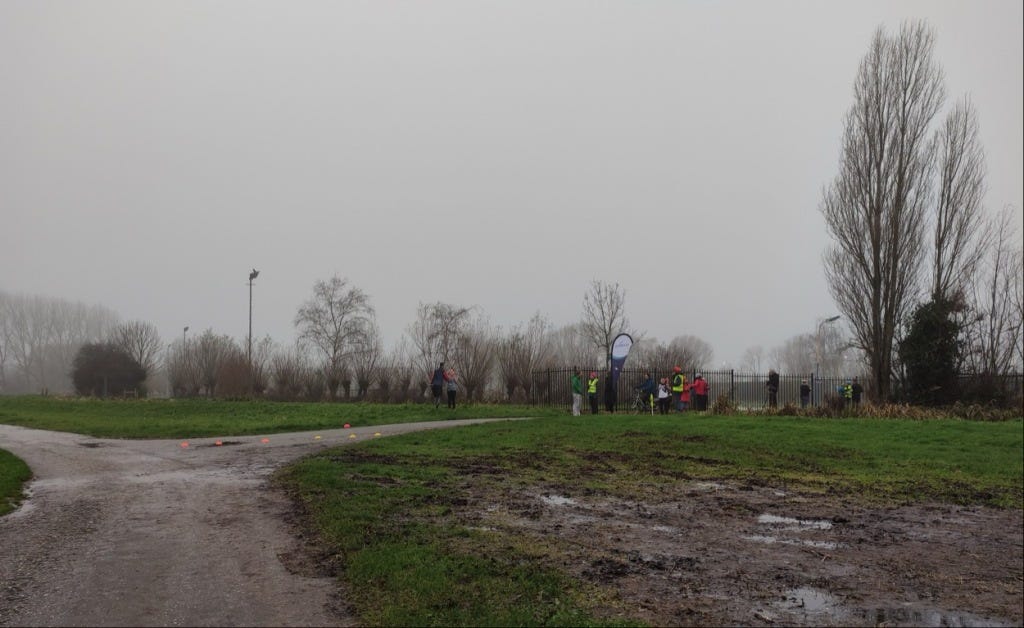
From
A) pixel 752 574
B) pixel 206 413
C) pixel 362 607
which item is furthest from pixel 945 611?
pixel 206 413

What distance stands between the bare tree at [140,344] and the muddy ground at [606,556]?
4288cm

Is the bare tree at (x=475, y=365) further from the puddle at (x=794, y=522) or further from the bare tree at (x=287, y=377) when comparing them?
the puddle at (x=794, y=522)

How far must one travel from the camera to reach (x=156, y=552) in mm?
6832

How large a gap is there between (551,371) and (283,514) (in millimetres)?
23053

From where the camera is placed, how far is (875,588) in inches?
231

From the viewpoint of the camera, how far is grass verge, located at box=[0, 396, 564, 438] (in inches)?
818

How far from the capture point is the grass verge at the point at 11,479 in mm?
9484

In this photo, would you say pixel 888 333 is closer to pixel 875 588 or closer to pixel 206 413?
pixel 875 588

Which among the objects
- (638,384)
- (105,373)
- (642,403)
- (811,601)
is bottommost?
(642,403)

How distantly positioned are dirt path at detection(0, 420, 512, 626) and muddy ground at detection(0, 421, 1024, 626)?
0.08 ft

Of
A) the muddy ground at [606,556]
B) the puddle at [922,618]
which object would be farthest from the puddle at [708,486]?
the puddle at [922,618]

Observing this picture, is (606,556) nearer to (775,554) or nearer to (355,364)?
(775,554)

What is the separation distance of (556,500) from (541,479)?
1.79 metres

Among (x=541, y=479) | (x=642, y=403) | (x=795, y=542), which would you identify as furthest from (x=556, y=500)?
(x=642, y=403)
